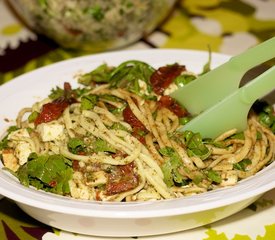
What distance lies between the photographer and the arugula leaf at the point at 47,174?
1717mm

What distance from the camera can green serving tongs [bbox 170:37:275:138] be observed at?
174 centimetres

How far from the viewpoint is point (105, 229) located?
166 centimetres

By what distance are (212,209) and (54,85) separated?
0.85m

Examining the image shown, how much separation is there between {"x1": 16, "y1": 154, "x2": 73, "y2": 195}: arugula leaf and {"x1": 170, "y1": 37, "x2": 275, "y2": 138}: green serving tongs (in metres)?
0.42

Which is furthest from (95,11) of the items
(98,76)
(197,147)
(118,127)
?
(197,147)

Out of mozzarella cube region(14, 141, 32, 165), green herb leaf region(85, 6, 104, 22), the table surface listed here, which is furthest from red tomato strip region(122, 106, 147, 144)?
the table surface

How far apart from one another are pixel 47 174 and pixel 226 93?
0.65 m

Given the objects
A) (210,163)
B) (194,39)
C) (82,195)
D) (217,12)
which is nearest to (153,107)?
(210,163)

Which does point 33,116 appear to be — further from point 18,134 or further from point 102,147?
point 102,147

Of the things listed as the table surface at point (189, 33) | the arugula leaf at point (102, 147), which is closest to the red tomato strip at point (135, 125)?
the arugula leaf at point (102, 147)

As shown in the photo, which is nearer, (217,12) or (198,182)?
(198,182)

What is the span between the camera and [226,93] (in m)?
1.91

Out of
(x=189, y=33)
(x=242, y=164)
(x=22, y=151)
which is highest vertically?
(x=22, y=151)

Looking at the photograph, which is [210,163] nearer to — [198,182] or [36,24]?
[198,182]
